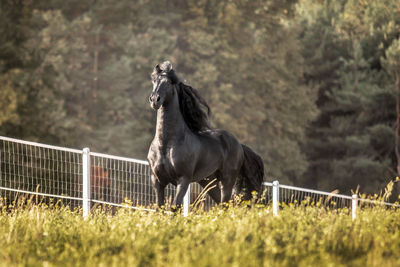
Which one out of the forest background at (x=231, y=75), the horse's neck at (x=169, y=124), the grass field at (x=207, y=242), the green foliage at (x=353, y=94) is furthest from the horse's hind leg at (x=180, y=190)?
the green foliage at (x=353, y=94)

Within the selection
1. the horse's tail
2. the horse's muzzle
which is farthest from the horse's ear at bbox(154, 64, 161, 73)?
the horse's tail

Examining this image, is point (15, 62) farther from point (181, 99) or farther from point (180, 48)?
point (181, 99)

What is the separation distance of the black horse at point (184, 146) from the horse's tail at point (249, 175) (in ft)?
0.30

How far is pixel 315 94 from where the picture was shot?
37.9m

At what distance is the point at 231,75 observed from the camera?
33.8 meters

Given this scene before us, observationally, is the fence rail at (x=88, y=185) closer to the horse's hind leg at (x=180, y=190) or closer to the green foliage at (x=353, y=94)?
the horse's hind leg at (x=180, y=190)

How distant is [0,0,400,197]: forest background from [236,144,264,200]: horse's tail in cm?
1808

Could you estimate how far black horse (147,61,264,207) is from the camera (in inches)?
340

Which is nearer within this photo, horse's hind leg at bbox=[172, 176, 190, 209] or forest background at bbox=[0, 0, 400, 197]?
horse's hind leg at bbox=[172, 176, 190, 209]

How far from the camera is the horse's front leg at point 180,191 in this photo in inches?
337

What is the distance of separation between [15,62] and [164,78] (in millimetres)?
21911

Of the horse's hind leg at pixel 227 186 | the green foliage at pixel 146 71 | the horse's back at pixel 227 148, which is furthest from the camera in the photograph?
the green foliage at pixel 146 71

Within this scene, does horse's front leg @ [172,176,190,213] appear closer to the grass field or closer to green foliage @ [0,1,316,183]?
the grass field

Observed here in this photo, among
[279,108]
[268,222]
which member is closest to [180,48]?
[279,108]
